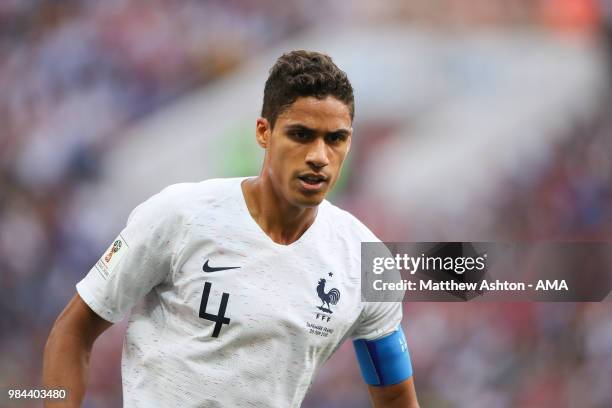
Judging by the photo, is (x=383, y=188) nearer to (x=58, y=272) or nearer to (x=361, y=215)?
(x=361, y=215)

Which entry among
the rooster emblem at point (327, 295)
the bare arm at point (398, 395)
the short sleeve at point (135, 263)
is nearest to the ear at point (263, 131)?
the short sleeve at point (135, 263)

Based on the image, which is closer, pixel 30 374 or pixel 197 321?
pixel 197 321

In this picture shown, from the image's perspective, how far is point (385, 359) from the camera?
122 inches

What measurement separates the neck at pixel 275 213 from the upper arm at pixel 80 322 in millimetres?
569

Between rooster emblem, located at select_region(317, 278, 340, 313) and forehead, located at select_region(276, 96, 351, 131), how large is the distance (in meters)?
0.48

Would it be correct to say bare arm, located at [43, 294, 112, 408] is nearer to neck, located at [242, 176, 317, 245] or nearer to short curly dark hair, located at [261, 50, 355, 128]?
neck, located at [242, 176, 317, 245]

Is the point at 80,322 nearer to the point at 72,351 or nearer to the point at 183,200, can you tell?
the point at 72,351

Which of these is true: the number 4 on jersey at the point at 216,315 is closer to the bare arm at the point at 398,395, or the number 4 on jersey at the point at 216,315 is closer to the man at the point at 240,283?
the man at the point at 240,283

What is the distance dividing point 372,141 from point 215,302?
5.13m

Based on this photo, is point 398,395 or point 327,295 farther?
point 398,395

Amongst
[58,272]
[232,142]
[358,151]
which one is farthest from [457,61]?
[58,272]

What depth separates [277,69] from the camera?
2.92 metres

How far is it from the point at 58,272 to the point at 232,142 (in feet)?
5.77

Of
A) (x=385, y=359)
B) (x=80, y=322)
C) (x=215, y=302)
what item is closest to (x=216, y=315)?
(x=215, y=302)
